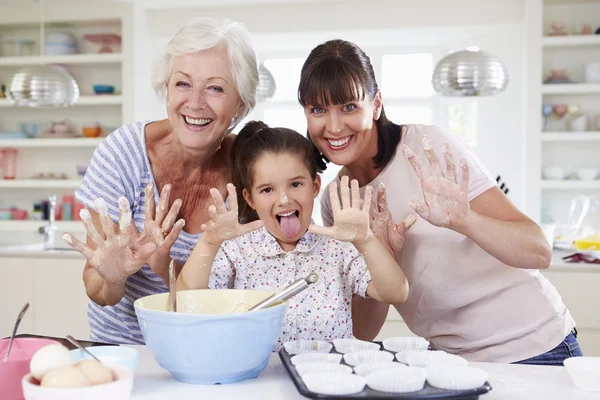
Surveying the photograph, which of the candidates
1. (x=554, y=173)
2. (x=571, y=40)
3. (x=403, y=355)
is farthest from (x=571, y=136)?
(x=403, y=355)

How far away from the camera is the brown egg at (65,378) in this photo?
2.42 feet

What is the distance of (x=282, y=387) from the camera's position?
929mm

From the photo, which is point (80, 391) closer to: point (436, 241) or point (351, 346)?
point (351, 346)

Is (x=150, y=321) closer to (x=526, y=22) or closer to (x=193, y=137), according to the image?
(x=193, y=137)

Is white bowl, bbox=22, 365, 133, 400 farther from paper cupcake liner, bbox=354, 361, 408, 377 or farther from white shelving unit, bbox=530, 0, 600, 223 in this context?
white shelving unit, bbox=530, 0, 600, 223

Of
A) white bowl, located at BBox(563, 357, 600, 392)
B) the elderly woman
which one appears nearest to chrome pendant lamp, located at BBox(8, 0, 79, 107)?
the elderly woman

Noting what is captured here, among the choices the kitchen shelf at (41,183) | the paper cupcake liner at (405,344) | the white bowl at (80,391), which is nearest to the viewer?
the white bowl at (80,391)

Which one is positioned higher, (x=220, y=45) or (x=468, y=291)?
(x=220, y=45)

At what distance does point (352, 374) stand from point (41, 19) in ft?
17.8

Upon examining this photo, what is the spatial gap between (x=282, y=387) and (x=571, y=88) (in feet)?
15.0

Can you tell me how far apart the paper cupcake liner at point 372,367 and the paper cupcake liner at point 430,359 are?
1.8 inches

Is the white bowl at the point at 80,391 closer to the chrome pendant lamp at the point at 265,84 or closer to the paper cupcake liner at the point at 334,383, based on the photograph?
the paper cupcake liner at the point at 334,383

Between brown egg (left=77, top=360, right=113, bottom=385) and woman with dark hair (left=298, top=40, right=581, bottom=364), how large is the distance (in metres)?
0.76

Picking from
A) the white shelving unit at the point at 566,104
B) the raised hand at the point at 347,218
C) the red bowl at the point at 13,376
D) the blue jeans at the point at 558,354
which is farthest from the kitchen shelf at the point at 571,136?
the red bowl at the point at 13,376
